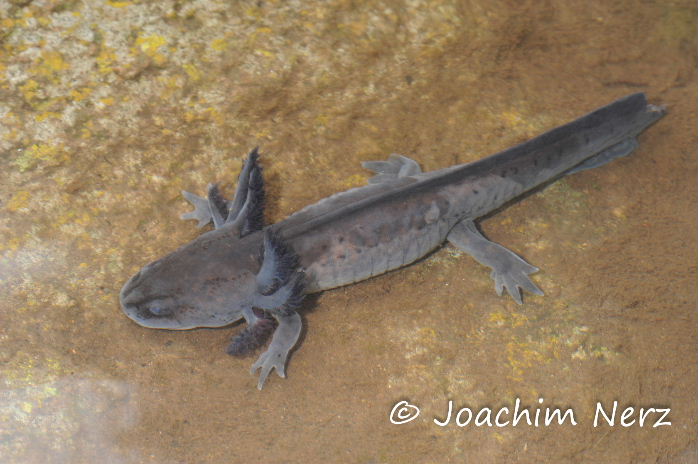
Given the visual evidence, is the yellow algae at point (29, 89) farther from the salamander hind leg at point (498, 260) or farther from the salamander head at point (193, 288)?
the salamander hind leg at point (498, 260)

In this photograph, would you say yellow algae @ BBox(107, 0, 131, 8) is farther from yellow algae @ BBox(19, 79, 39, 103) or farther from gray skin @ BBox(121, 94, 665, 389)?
gray skin @ BBox(121, 94, 665, 389)

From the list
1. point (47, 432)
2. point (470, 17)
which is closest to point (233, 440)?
point (47, 432)

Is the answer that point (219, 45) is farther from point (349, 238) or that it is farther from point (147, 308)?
point (147, 308)

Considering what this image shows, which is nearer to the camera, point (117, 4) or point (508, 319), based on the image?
point (508, 319)

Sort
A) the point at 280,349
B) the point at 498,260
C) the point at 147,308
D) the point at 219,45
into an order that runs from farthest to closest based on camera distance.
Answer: the point at 219,45, the point at 498,260, the point at 280,349, the point at 147,308

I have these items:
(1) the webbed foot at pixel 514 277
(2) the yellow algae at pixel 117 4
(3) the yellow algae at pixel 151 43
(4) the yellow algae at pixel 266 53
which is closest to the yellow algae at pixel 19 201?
(3) the yellow algae at pixel 151 43

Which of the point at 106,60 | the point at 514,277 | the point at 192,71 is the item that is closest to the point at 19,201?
the point at 106,60

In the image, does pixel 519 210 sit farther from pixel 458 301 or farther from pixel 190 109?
pixel 190 109
